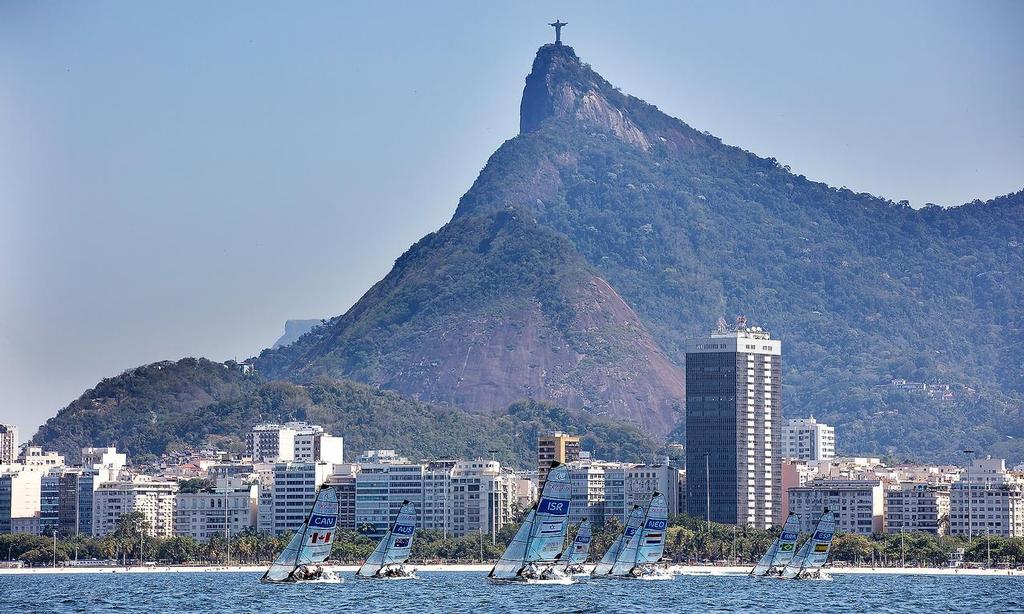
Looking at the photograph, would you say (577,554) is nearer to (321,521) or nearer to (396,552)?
(396,552)

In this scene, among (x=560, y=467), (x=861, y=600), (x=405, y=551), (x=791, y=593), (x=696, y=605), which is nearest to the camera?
(x=560, y=467)

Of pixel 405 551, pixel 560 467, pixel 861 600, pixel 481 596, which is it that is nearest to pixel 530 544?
pixel 560 467

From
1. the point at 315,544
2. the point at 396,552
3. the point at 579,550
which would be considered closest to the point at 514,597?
the point at 315,544

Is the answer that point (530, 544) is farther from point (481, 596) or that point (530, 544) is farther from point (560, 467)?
point (481, 596)

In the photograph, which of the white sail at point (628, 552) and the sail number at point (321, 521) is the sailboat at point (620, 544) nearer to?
the white sail at point (628, 552)

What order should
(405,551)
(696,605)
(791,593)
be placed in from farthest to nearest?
(405,551) < (791,593) < (696,605)

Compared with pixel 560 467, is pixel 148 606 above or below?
below
